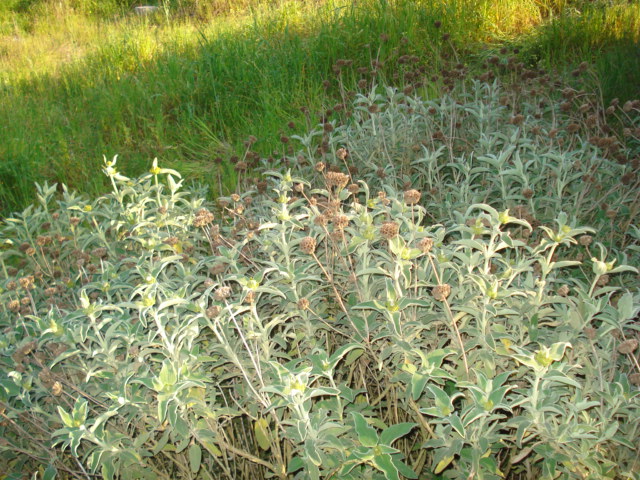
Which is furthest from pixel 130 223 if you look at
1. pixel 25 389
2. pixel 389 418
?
pixel 389 418

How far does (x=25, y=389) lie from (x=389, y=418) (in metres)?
1.24

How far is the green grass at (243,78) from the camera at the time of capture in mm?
4633

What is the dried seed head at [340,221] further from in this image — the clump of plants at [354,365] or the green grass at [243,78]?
the green grass at [243,78]

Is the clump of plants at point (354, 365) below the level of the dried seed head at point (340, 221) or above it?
below

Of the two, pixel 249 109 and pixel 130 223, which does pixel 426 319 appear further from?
pixel 249 109

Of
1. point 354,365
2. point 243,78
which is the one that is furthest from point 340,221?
point 243,78

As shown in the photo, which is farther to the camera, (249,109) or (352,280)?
(249,109)

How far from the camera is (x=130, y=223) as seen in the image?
301 centimetres

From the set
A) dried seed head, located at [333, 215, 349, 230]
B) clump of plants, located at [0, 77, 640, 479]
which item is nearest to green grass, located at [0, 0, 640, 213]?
clump of plants, located at [0, 77, 640, 479]

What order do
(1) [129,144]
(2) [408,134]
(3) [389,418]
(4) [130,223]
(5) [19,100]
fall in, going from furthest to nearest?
1. (5) [19,100]
2. (1) [129,144]
3. (2) [408,134]
4. (4) [130,223]
5. (3) [389,418]

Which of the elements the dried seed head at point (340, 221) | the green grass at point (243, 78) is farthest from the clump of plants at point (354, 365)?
the green grass at point (243, 78)

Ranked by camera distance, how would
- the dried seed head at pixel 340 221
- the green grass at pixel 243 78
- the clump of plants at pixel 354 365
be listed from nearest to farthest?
1. the clump of plants at pixel 354 365
2. the dried seed head at pixel 340 221
3. the green grass at pixel 243 78

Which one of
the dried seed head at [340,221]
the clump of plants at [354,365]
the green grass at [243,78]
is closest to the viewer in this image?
the clump of plants at [354,365]

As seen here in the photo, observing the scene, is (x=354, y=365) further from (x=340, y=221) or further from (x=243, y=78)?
(x=243, y=78)
